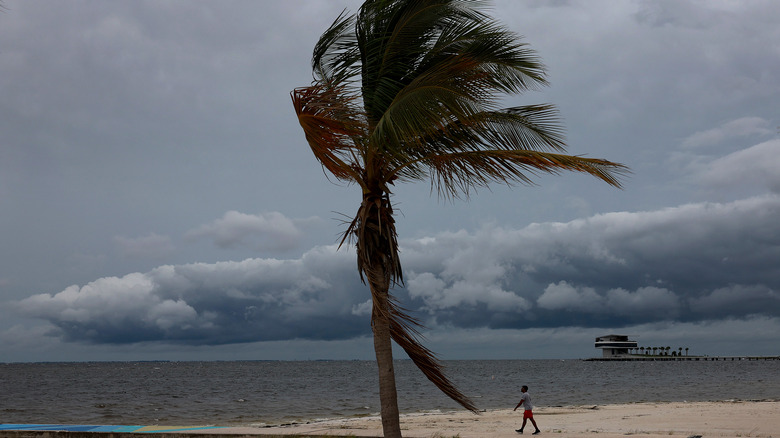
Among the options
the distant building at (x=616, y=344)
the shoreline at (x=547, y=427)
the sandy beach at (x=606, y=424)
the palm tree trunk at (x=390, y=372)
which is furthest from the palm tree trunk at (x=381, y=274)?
the distant building at (x=616, y=344)

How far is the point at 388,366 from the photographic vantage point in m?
9.12

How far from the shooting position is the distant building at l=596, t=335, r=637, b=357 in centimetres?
16350

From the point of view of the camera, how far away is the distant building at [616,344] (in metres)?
164

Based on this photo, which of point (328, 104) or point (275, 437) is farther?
point (275, 437)

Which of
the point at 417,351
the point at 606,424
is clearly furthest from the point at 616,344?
the point at 417,351

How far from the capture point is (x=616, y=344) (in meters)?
164

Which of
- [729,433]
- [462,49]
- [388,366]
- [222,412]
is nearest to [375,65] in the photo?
[462,49]

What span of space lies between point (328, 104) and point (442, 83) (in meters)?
1.58

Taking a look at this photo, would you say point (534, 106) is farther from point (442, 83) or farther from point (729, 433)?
point (729, 433)

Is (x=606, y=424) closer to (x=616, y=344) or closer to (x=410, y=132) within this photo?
(x=410, y=132)

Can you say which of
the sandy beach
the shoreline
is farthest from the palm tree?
the sandy beach

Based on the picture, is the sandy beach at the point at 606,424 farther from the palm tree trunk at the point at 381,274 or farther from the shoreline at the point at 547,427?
A: the palm tree trunk at the point at 381,274

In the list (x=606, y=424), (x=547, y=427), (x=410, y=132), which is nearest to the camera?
(x=410, y=132)

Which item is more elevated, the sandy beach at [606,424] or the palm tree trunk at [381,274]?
the palm tree trunk at [381,274]
